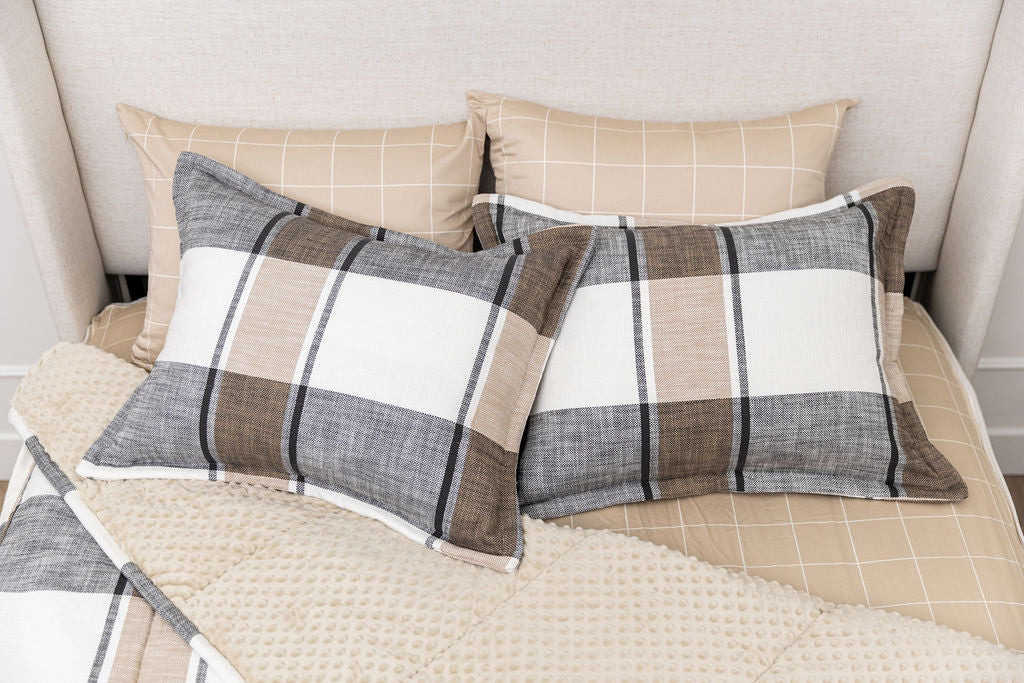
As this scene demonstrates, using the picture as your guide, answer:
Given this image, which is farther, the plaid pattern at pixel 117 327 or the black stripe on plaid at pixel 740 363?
the plaid pattern at pixel 117 327

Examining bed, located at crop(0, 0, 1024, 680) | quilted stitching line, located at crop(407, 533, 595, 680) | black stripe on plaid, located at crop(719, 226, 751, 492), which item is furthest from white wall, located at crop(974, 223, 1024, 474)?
quilted stitching line, located at crop(407, 533, 595, 680)

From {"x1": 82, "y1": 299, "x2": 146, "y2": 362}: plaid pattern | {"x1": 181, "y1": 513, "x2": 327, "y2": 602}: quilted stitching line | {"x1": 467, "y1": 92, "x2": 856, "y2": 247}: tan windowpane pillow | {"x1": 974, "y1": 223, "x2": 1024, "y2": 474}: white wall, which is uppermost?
{"x1": 467, "y1": 92, "x2": 856, "y2": 247}: tan windowpane pillow

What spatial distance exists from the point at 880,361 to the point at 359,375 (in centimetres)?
75

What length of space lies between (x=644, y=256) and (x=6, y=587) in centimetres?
94

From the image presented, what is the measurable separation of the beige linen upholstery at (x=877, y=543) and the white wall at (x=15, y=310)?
1.28 metres

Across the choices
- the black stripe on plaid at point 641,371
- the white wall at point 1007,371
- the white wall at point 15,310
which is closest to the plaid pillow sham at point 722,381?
the black stripe on plaid at point 641,371

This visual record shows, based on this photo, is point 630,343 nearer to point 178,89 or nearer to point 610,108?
point 610,108

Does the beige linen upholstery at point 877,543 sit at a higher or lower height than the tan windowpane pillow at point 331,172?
lower

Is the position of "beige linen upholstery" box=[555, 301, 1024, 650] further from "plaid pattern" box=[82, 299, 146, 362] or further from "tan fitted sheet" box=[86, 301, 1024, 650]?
"plaid pattern" box=[82, 299, 146, 362]

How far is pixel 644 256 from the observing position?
1.19 metres

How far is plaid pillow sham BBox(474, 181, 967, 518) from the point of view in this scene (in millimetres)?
1146

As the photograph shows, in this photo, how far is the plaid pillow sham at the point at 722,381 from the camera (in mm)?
1146

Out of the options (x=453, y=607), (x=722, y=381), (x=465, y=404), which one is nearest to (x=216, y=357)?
(x=465, y=404)

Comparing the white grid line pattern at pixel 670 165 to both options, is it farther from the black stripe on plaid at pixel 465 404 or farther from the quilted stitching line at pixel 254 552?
the quilted stitching line at pixel 254 552
